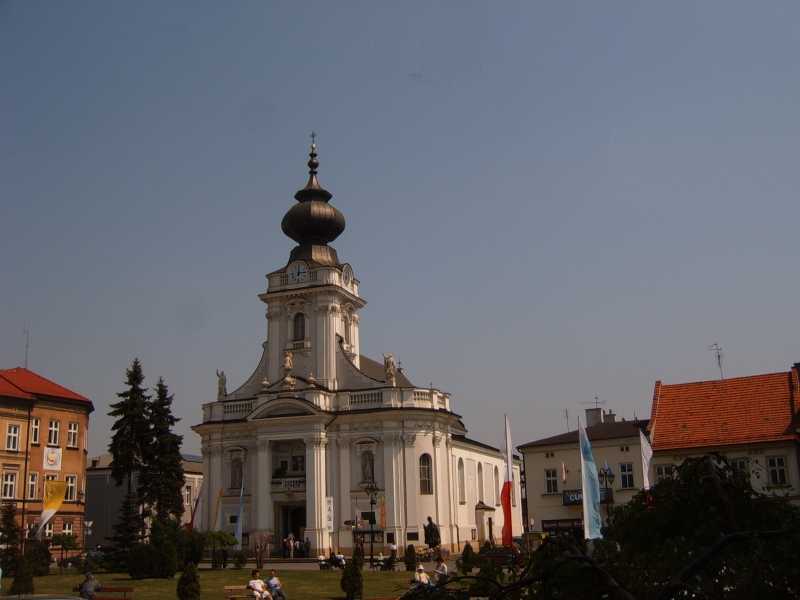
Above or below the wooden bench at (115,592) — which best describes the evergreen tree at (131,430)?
above

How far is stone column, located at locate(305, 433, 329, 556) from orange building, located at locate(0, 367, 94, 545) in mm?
15246

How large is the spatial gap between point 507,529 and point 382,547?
84.3 feet

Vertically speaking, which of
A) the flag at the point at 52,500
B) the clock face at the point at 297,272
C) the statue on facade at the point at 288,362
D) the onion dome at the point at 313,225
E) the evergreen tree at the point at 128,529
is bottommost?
the evergreen tree at the point at 128,529

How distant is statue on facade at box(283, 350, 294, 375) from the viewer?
61156 mm

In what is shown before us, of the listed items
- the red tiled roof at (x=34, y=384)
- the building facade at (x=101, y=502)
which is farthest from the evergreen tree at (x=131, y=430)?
the building facade at (x=101, y=502)

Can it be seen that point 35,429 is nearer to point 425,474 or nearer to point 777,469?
point 425,474

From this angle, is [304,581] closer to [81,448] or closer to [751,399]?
[751,399]

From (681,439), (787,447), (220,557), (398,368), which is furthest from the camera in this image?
(398,368)

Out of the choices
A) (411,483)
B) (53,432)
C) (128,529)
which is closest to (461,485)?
(411,483)

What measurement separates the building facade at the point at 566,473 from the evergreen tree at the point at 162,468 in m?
22.2

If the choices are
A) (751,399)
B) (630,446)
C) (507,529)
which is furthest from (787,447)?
(507,529)

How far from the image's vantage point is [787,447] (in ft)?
126

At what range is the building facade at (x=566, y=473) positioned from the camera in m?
46.8

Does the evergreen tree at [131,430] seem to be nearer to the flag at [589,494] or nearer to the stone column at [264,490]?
the stone column at [264,490]
